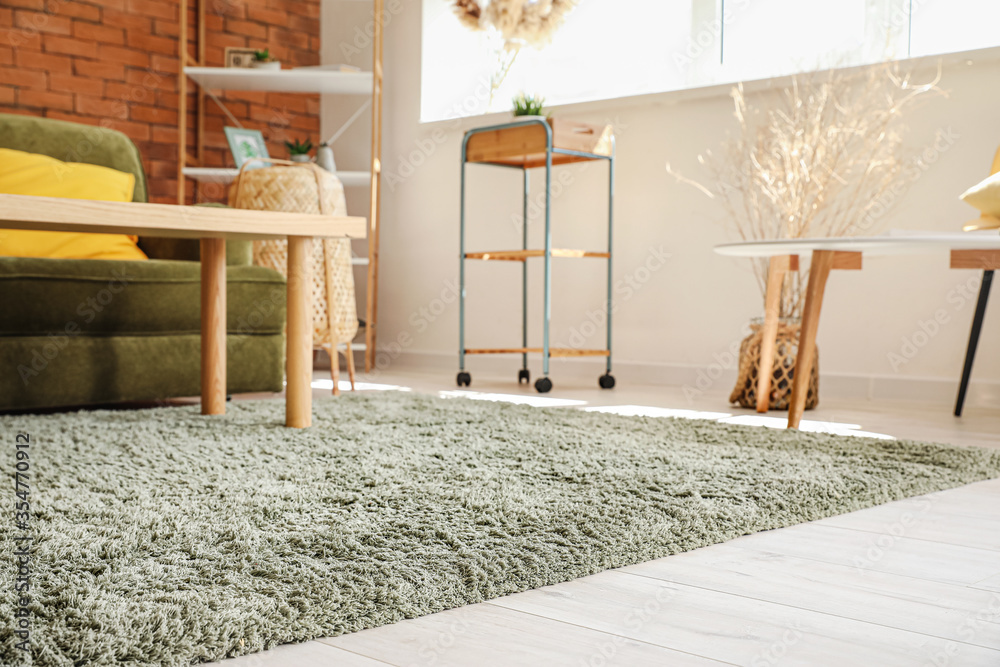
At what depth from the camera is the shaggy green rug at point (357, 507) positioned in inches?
33.7

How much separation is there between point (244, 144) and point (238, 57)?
0.44 metres

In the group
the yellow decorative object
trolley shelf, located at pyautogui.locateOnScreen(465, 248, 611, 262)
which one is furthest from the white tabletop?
trolley shelf, located at pyautogui.locateOnScreen(465, 248, 611, 262)

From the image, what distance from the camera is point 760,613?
926 mm

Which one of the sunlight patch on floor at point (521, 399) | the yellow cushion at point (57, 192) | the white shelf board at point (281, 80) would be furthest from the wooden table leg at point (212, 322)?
the white shelf board at point (281, 80)

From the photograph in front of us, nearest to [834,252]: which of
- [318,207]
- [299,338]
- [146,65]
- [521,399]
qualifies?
[521,399]

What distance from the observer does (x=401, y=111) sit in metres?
4.58

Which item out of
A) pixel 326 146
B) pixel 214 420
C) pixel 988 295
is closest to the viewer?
pixel 214 420

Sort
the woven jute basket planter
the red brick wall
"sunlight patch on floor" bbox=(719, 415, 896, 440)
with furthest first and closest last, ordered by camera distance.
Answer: the red brick wall → the woven jute basket planter → "sunlight patch on floor" bbox=(719, 415, 896, 440)

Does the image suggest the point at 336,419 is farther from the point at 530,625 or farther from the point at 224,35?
the point at 224,35

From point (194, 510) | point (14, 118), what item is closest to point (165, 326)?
point (14, 118)

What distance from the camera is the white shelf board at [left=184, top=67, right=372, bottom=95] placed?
409cm

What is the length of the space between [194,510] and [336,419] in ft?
3.25

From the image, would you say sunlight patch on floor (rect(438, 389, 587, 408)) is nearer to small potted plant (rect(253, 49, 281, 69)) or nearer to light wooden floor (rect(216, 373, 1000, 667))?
light wooden floor (rect(216, 373, 1000, 667))

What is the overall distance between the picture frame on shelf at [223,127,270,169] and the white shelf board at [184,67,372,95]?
22 centimetres
